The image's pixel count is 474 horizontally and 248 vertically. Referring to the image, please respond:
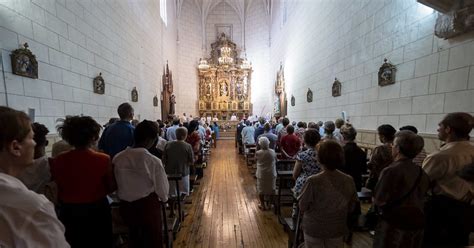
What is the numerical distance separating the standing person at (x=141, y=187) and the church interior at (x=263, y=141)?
1cm

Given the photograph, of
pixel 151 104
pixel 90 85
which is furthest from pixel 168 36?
pixel 90 85

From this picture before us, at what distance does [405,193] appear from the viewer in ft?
4.81

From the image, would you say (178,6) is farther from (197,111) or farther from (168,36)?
(197,111)

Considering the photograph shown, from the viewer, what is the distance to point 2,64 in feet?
8.65

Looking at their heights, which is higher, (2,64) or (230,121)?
(2,64)

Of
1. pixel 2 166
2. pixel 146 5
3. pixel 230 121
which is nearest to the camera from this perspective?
pixel 2 166

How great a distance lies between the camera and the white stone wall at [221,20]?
16828 mm

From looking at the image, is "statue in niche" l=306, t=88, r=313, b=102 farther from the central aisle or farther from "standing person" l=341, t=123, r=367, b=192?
"standing person" l=341, t=123, r=367, b=192

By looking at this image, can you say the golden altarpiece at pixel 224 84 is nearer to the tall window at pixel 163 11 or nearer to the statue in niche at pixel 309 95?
the tall window at pixel 163 11

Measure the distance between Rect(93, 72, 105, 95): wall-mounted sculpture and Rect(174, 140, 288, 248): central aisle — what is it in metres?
3.04

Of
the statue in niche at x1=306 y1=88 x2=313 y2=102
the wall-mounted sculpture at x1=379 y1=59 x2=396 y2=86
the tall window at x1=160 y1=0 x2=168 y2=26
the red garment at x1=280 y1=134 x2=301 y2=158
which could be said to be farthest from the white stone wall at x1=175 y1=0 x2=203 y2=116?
the wall-mounted sculpture at x1=379 y1=59 x2=396 y2=86

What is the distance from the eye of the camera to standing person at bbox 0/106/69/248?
66 centimetres

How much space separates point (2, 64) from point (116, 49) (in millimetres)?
3471

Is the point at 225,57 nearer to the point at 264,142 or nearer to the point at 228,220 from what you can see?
the point at 264,142
